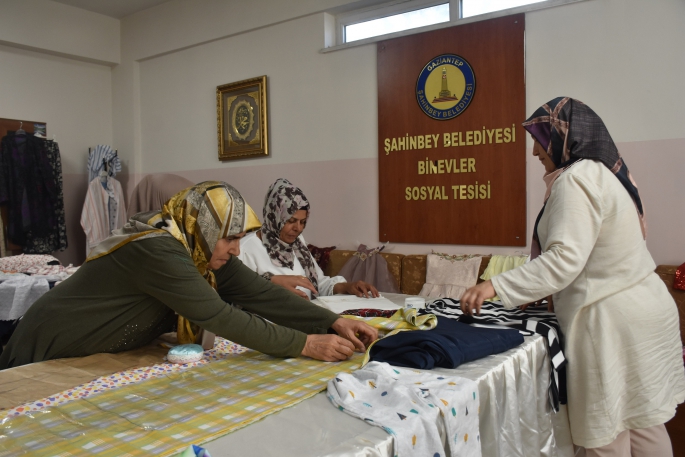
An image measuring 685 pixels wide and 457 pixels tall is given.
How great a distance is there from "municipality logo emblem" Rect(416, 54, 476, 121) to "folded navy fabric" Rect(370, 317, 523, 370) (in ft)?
8.41

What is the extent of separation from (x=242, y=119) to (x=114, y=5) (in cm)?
196

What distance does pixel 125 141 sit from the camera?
20.1 feet

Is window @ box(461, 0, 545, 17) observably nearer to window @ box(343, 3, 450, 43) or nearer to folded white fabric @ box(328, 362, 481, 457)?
window @ box(343, 3, 450, 43)

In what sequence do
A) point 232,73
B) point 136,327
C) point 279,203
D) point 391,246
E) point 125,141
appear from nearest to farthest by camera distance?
point 136,327, point 279,203, point 391,246, point 232,73, point 125,141

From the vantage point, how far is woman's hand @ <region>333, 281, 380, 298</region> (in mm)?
2484

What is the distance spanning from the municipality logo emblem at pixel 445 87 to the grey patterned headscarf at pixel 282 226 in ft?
4.97

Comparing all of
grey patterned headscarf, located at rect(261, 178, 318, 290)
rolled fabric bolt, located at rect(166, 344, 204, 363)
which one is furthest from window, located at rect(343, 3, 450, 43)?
rolled fabric bolt, located at rect(166, 344, 204, 363)

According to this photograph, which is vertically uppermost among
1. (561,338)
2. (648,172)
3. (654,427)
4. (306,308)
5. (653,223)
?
(648,172)

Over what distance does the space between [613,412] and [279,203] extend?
177 cm

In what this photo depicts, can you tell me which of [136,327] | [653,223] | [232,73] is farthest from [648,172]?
[232,73]

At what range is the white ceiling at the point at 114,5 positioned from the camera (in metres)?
5.50

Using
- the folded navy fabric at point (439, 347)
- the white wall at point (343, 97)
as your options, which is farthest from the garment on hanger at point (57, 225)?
the folded navy fabric at point (439, 347)

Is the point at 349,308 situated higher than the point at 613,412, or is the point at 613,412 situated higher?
the point at 349,308

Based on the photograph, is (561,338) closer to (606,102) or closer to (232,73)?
(606,102)
